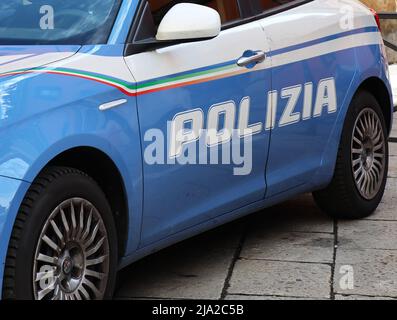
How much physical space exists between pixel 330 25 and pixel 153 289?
184cm

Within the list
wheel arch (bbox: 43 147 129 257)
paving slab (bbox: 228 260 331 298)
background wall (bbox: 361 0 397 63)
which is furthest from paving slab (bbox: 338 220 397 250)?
background wall (bbox: 361 0 397 63)

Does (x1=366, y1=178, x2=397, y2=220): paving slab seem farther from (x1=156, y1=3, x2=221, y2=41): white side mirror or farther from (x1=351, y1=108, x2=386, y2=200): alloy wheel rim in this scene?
(x1=156, y1=3, x2=221, y2=41): white side mirror

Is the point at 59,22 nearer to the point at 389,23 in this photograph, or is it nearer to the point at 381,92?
the point at 381,92

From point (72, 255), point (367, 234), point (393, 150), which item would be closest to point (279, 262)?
point (367, 234)

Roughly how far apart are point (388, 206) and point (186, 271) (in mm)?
1818

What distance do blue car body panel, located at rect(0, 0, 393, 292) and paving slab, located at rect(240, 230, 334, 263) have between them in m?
0.29

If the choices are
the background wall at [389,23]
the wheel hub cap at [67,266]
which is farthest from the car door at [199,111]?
the background wall at [389,23]

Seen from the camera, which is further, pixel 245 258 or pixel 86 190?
pixel 245 258

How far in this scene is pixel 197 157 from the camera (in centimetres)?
445

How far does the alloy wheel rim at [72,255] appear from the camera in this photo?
3660 mm

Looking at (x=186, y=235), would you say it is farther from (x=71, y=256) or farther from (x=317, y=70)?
(x=317, y=70)

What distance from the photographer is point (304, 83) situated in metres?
5.24

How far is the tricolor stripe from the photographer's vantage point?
3.97m
